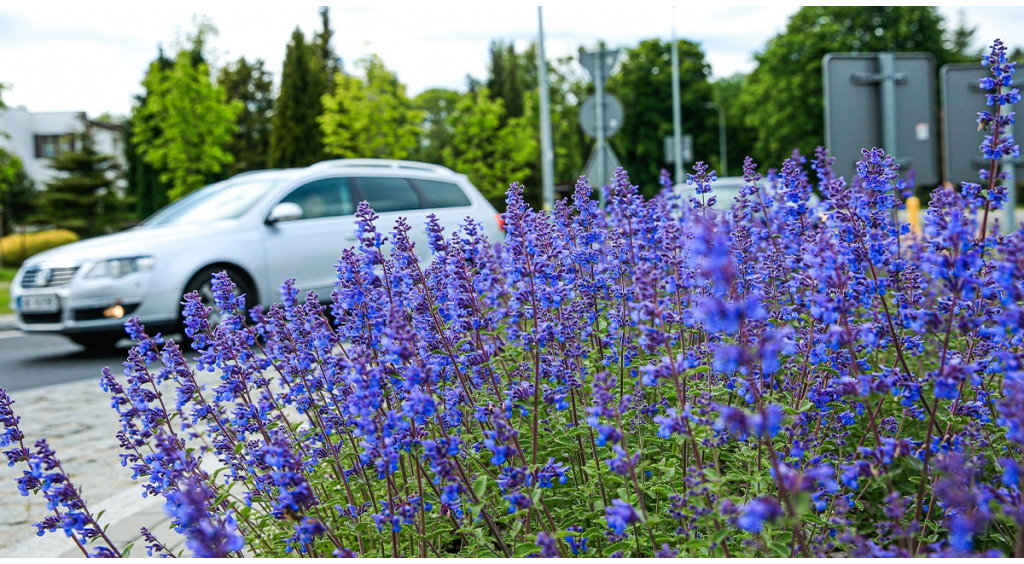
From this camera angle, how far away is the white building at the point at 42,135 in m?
64.8

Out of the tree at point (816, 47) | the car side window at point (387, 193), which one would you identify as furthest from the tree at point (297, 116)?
the car side window at point (387, 193)

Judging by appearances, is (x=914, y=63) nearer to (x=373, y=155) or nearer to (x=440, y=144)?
(x=373, y=155)

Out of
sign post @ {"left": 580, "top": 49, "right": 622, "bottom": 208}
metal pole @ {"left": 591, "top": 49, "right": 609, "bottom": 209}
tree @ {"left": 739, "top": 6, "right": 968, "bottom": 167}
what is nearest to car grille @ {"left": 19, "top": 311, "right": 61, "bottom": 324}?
metal pole @ {"left": 591, "top": 49, "right": 609, "bottom": 209}

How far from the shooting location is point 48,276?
9.23 m

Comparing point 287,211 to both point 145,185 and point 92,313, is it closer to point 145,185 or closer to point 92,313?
point 92,313

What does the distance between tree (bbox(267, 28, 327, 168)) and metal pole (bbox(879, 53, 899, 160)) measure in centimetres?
4258

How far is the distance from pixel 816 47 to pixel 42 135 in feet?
187

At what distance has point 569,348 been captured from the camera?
2.56 meters

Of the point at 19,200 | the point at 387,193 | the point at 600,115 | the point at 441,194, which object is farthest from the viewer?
the point at 19,200

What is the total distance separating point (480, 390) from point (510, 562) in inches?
46.2

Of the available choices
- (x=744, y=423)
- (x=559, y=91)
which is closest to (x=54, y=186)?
(x=559, y=91)

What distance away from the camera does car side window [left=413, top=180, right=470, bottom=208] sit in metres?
A: 10.9

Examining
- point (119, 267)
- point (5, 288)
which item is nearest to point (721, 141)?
point (5, 288)

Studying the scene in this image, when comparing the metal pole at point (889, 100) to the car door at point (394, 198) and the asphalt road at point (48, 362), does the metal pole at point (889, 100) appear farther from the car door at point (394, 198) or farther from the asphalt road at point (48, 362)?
the asphalt road at point (48, 362)
